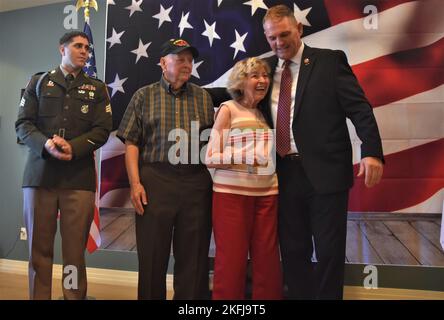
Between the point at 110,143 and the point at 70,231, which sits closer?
the point at 70,231

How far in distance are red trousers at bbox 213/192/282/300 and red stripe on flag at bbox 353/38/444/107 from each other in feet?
3.55

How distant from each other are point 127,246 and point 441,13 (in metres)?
2.55

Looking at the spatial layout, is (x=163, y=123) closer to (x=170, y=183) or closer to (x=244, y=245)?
(x=170, y=183)

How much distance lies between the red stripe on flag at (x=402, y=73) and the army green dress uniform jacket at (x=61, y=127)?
160 centimetres

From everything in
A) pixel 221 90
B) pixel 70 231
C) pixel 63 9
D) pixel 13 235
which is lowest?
pixel 13 235

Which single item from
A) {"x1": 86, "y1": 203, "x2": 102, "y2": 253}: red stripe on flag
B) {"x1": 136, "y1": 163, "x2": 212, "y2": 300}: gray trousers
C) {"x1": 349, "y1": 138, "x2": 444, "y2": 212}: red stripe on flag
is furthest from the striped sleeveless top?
{"x1": 86, "y1": 203, "x2": 102, "y2": 253}: red stripe on flag

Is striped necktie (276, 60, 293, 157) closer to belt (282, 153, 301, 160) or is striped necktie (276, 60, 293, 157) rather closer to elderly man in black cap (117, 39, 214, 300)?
belt (282, 153, 301, 160)

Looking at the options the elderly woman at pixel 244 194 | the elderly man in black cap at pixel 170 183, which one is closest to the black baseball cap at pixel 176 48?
the elderly man in black cap at pixel 170 183

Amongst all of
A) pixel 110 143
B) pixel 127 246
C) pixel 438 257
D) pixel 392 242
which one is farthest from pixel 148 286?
pixel 438 257

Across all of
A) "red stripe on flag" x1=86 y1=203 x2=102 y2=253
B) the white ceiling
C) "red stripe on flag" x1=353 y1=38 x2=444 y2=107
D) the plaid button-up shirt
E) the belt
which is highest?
the white ceiling

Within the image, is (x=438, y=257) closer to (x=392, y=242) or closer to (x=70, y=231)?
(x=392, y=242)

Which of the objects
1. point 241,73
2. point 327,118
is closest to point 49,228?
point 241,73

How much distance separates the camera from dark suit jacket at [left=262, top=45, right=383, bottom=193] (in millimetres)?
1578

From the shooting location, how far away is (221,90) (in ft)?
6.40
